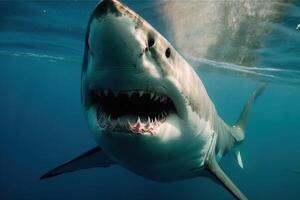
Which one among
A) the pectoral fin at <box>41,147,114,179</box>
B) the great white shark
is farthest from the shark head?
the pectoral fin at <box>41,147,114,179</box>

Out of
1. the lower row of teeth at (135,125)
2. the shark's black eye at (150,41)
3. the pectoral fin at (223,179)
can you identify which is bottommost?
the pectoral fin at (223,179)

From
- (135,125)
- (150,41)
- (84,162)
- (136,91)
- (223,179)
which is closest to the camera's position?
(150,41)

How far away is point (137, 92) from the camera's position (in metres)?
2.51

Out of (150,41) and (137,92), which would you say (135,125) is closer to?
(137,92)

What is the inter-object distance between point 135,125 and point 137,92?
260 mm

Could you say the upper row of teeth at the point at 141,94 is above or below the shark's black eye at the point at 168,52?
below

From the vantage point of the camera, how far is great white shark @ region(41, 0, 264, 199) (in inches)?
86.9

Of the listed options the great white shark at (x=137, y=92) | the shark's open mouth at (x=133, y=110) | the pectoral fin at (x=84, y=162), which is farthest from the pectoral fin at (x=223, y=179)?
the shark's open mouth at (x=133, y=110)

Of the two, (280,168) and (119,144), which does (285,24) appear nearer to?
(119,144)

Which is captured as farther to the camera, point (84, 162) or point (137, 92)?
point (84, 162)

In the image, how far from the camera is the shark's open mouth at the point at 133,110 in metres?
2.59

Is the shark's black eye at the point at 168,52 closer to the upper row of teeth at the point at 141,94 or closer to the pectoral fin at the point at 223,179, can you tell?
the upper row of teeth at the point at 141,94

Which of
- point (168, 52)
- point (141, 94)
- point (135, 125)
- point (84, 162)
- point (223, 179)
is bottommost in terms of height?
point (84, 162)

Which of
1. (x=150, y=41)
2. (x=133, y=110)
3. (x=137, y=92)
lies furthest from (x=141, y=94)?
(x=150, y=41)
